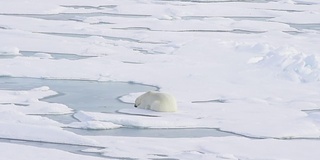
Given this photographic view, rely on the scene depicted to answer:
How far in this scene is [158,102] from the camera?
23.6 ft

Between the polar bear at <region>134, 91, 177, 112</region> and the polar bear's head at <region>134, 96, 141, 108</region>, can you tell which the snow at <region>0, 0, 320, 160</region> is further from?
the polar bear's head at <region>134, 96, 141, 108</region>

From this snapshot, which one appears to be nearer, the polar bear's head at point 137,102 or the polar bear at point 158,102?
the polar bear at point 158,102

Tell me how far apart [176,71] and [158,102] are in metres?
2.32

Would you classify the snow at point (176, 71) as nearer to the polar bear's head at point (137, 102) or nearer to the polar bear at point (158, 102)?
the polar bear at point (158, 102)

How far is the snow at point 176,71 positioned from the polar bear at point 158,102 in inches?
2.4

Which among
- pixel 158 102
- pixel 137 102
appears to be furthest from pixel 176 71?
pixel 158 102

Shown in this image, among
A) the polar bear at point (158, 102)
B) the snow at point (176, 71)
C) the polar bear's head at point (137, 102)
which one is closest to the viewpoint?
the snow at point (176, 71)

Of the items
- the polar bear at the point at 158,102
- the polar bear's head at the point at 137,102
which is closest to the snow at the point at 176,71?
the polar bear at the point at 158,102

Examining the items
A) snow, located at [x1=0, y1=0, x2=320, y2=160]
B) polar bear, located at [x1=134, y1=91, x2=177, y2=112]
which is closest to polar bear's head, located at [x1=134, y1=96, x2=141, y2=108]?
polar bear, located at [x1=134, y1=91, x2=177, y2=112]

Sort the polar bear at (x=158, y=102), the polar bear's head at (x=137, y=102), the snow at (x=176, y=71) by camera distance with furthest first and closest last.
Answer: the polar bear's head at (x=137, y=102), the polar bear at (x=158, y=102), the snow at (x=176, y=71)

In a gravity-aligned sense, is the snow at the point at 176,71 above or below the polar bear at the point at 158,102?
below

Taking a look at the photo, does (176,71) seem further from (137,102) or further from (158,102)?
(158,102)

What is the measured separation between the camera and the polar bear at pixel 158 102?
7.17m

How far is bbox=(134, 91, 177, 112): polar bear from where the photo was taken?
7.17 meters
